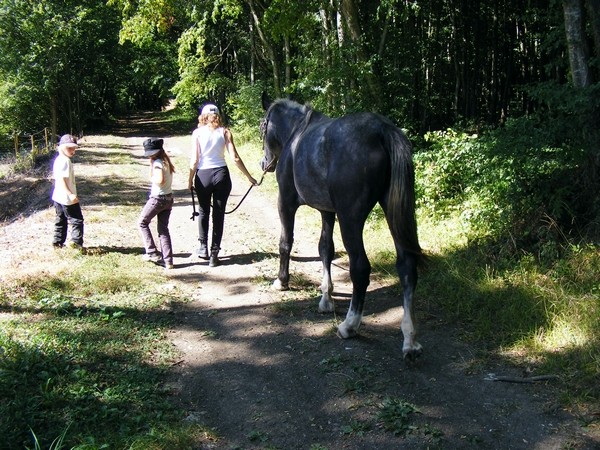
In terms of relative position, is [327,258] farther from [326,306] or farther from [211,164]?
[211,164]

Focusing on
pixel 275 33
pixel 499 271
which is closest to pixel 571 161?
pixel 499 271

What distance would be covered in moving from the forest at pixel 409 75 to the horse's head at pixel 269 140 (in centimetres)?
279

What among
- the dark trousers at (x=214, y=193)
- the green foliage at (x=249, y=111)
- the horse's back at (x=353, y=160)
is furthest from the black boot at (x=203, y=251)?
the green foliage at (x=249, y=111)

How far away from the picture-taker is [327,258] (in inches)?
247

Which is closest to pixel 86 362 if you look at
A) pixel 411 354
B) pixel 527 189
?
pixel 411 354

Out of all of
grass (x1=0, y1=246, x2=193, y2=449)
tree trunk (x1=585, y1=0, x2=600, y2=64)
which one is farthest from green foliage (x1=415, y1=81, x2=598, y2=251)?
grass (x1=0, y1=246, x2=193, y2=449)

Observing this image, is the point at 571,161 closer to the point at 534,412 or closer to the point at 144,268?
the point at 534,412

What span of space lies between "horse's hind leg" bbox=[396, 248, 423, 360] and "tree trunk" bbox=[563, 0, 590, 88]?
3.17 meters

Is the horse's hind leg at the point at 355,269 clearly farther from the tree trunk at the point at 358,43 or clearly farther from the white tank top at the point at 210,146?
the tree trunk at the point at 358,43

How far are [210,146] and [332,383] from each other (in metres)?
4.27

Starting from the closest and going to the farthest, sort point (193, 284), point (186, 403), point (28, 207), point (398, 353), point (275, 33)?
point (186, 403), point (398, 353), point (193, 284), point (28, 207), point (275, 33)

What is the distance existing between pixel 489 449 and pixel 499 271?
2956mm

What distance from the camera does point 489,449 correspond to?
354 centimetres

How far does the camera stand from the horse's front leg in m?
6.52
